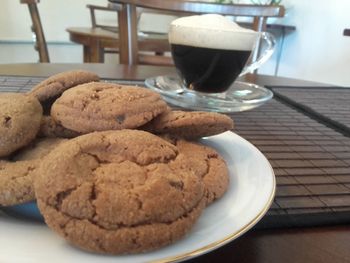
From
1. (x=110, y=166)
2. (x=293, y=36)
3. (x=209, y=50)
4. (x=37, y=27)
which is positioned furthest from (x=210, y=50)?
(x=293, y=36)

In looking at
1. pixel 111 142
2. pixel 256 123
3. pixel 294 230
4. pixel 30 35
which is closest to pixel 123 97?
pixel 111 142

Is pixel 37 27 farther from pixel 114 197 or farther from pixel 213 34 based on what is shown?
pixel 114 197

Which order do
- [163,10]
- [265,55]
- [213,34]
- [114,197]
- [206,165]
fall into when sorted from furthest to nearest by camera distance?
[163,10], [265,55], [213,34], [206,165], [114,197]

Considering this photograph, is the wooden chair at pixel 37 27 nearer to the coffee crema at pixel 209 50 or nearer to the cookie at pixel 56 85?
the coffee crema at pixel 209 50

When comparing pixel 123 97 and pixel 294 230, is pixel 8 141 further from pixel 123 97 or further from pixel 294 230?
pixel 294 230

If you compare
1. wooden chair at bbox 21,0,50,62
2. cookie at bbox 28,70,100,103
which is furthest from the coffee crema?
wooden chair at bbox 21,0,50,62

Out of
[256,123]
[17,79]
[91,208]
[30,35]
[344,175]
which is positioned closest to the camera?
[91,208]

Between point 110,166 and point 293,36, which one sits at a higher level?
point 110,166
